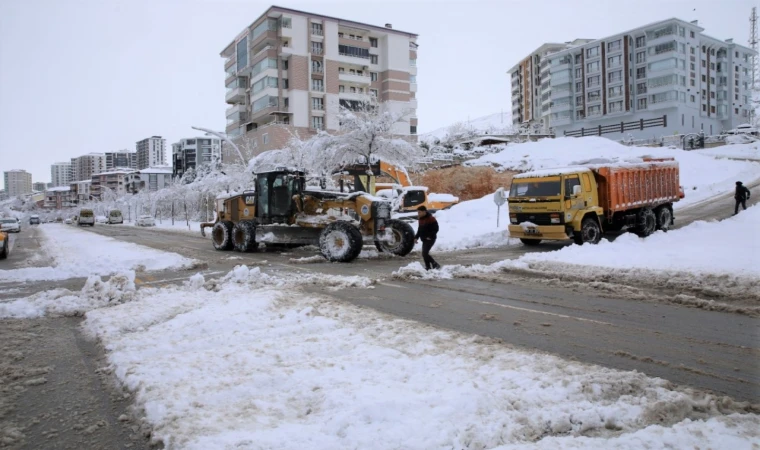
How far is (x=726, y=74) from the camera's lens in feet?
278

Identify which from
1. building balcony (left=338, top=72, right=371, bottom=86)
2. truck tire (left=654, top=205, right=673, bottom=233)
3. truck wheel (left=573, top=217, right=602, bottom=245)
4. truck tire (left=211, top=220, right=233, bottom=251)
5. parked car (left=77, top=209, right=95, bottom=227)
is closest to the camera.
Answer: truck wheel (left=573, top=217, right=602, bottom=245)

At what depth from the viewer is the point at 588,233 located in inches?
639

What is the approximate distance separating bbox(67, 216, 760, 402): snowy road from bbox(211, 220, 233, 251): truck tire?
737 centimetres

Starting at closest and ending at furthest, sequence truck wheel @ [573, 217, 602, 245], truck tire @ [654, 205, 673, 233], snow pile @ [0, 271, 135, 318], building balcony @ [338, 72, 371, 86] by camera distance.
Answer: snow pile @ [0, 271, 135, 318]
truck wheel @ [573, 217, 602, 245]
truck tire @ [654, 205, 673, 233]
building balcony @ [338, 72, 371, 86]

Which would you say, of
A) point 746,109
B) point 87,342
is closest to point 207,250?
point 87,342

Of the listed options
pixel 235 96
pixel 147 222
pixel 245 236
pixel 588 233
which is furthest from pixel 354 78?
pixel 588 233

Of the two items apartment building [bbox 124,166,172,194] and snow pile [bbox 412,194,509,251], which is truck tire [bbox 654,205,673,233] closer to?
snow pile [bbox 412,194,509,251]

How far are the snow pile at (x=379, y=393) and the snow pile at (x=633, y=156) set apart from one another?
27840 millimetres

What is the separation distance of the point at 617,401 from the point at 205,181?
5337 cm

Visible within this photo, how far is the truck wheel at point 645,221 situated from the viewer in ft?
61.1

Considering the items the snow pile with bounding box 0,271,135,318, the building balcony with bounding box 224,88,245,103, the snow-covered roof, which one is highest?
the building balcony with bounding box 224,88,245,103

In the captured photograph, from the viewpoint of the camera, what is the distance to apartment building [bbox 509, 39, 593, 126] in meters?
107

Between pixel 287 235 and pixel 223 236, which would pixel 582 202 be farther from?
pixel 223 236

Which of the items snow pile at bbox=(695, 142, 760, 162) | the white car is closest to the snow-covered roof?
snow pile at bbox=(695, 142, 760, 162)
